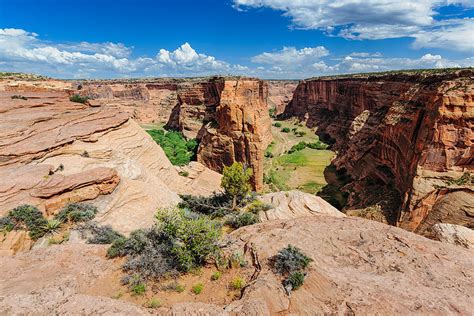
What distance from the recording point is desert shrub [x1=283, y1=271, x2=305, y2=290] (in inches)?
343

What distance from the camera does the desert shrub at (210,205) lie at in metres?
→ 20.5

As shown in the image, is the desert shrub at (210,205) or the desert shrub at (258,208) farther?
the desert shrub at (210,205)

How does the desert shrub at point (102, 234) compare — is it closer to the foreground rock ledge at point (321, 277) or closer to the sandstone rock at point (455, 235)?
the foreground rock ledge at point (321, 277)

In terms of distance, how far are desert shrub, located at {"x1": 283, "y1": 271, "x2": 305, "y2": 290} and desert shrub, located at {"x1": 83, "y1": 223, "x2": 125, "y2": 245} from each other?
9.58m

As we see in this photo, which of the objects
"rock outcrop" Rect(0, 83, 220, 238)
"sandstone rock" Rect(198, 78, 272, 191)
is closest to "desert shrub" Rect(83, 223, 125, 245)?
"rock outcrop" Rect(0, 83, 220, 238)

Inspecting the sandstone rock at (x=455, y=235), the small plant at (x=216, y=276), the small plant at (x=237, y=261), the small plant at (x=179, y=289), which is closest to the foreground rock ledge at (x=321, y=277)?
the small plant at (x=237, y=261)

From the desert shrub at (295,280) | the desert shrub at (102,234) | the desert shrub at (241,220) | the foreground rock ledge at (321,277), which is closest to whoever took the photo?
the foreground rock ledge at (321,277)

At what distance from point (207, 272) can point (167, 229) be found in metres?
2.33

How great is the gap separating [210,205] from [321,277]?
45.3 feet

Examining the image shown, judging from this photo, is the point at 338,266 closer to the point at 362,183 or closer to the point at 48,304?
the point at 48,304

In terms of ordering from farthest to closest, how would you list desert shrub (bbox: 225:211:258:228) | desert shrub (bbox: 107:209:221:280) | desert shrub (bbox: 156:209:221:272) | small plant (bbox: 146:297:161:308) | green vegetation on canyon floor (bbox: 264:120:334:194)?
1. green vegetation on canyon floor (bbox: 264:120:334:194)
2. desert shrub (bbox: 225:211:258:228)
3. desert shrub (bbox: 156:209:221:272)
4. desert shrub (bbox: 107:209:221:280)
5. small plant (bbox: 146:297:161:308)

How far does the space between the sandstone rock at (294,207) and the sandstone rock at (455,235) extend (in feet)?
20.5

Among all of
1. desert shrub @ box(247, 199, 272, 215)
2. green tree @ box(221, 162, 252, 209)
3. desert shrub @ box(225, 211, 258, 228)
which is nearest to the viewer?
desert shrub @ box(225, 211, 258, 228)

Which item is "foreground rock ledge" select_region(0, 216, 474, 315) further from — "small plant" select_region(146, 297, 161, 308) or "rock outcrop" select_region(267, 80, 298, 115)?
"rock outcrop" select_region(267, 80, 298, 115)
